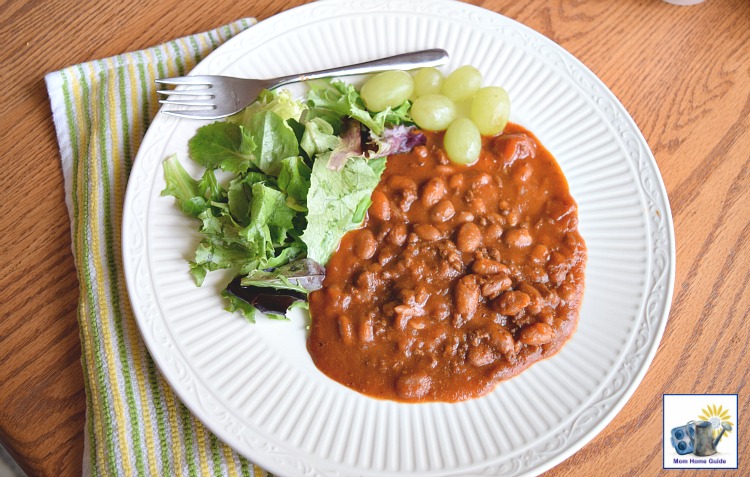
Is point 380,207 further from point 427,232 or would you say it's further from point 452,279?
point 452,279

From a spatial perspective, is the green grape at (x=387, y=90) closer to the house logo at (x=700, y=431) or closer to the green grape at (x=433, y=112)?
the green grape at (x=433, y=112)

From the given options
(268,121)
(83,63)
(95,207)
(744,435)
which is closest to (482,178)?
(268,121)

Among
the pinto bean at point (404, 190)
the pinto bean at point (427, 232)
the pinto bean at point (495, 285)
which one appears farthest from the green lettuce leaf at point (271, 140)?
the pinto bean at point (495, 285)

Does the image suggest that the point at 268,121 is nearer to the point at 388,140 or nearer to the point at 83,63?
the point at 388,140

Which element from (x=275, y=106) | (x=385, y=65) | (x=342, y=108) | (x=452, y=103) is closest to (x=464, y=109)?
(x=452, y=103)

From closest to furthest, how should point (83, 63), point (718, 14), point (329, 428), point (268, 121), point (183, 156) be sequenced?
point (329, 428)
point (268, 121)
point (183, 156)
point (83, 63)
point (718, 14)
